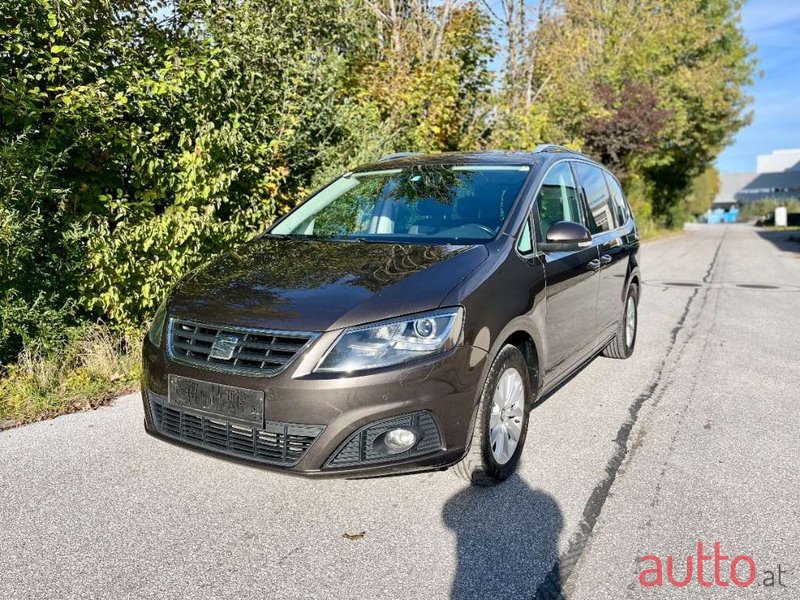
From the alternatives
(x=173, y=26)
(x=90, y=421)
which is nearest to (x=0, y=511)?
(x=90, y=421)

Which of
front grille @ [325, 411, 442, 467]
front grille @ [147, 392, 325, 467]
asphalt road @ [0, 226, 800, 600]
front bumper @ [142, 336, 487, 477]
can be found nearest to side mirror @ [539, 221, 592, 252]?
front bumper @ [142, 336, 487, 477]

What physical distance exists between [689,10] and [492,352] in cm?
3127

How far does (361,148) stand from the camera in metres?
8.12

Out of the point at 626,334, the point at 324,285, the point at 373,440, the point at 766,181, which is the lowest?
the point at 626,334

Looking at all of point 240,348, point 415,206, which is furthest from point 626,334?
point 240,348

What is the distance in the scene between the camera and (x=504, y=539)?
304 cm

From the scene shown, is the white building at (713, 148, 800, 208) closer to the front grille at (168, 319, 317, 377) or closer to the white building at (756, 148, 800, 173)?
the white building at (756, 148, 800, 173)

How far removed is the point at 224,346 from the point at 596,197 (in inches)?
142

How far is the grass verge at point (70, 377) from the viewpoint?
478 centimetres

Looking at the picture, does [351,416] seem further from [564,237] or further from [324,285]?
[564,237]

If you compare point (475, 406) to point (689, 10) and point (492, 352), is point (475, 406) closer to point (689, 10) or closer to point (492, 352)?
point (492, 352)

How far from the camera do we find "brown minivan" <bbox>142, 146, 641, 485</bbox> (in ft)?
9.62

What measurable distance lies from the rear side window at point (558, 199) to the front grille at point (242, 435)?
1983 millimetres

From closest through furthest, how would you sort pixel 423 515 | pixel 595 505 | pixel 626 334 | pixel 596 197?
pixel 423 515
pixel 595 505
pixel 596 197
pixel 626 334
